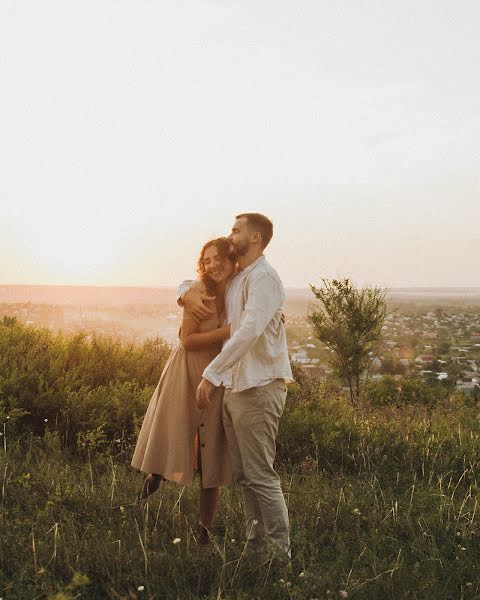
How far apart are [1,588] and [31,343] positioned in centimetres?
624

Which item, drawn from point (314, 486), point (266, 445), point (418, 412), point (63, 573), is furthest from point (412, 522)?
point (418, 412)

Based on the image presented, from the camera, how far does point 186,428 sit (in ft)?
14.0

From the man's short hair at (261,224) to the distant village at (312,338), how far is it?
3.26 meters

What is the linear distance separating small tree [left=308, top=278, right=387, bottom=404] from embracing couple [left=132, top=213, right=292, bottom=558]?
8.80 m

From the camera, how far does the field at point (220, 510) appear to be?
11.6 feet

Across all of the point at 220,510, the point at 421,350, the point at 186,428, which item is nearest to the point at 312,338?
the point at 421,350

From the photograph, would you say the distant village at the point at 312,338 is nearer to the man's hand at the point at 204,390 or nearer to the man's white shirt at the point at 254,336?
the man's white shirt at the point at 254,336

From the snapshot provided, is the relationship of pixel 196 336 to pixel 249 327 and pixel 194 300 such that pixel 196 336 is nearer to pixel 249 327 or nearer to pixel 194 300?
pixel 194 300

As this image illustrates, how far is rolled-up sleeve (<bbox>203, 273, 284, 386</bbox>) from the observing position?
3744mm

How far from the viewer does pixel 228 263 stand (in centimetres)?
429

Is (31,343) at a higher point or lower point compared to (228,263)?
lower

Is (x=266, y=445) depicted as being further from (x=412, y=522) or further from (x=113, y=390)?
(x=113, y=390)

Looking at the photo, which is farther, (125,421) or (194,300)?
(125,421)

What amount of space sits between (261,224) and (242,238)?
0.58ft
